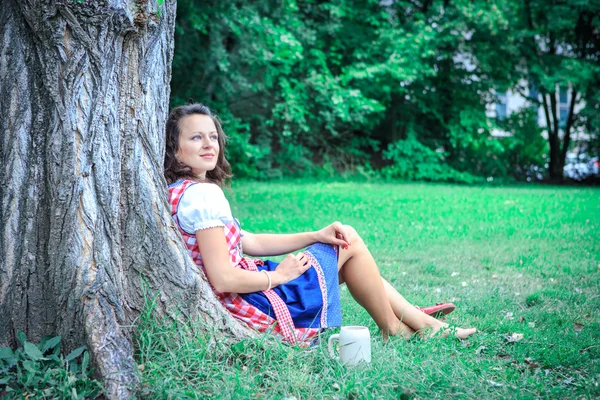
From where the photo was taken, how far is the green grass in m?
2.70

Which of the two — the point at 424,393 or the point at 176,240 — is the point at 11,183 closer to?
the point at 176,240

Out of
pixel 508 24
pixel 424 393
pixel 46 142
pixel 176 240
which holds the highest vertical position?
pixel 508 24

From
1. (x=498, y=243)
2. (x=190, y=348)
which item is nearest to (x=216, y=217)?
(x=190, y=348)

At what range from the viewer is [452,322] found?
399 cm

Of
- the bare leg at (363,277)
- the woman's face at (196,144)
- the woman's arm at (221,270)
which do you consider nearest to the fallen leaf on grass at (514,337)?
the bare leg at (363,277)

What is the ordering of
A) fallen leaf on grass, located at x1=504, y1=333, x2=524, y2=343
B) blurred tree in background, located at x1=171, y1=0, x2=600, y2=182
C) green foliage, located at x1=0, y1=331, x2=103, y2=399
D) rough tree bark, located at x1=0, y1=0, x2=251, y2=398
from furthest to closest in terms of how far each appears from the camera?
blurred tree in background, located at x1=171, y1=0, x2=600, y2=182 → fallen leaf on grass, located at x1=504, y1=333, x2=524, y2=343 → rough tree bark, located at x1=0, y1=0, x2=251, y2=398 → green foliage, located at x1=0, y1=331, x2=103, y2=399

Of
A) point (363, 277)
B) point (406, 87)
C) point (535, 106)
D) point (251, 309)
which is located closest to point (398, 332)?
point (363, 277)

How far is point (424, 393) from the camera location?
2744 millimetres

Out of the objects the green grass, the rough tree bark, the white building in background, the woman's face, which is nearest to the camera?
the rough tree bark

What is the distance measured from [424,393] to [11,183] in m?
2.01

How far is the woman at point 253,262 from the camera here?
2.93 meters

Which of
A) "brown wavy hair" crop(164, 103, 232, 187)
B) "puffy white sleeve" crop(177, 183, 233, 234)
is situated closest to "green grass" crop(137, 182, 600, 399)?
"puffy white sleeve" crop(177, 183, 233, 234)

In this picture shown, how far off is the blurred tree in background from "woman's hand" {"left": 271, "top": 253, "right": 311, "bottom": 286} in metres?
10.6

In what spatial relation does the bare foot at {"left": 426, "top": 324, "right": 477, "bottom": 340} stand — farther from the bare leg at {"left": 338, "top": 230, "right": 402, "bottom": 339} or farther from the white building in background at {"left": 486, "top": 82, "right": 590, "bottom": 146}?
the white building in background at {"left": 486, "top": 82, "right": 590, "bottom": 146}
